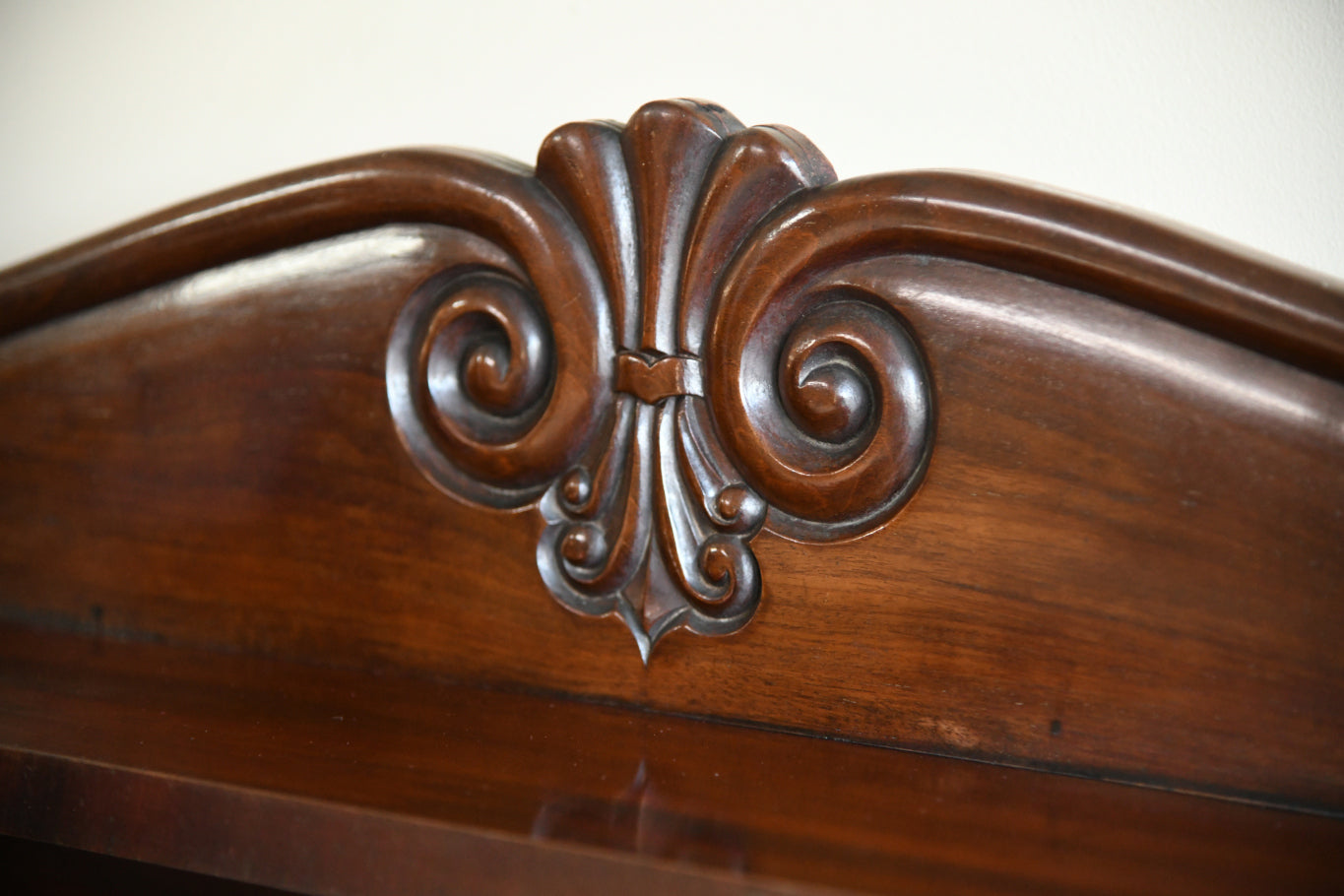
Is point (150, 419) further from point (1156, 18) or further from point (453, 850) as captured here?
point (1156, 18)

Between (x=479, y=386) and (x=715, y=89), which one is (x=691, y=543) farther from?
(x=715, y=89)

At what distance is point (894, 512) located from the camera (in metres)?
0.43

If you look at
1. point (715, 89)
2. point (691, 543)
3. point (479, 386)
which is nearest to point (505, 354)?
point (479, 386)

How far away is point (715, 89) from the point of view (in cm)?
68

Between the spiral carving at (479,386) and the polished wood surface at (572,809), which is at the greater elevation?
the spiral carving at (479,386)

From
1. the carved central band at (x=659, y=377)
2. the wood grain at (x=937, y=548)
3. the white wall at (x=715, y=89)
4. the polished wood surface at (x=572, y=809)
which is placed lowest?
the polished wood surface at (x=572, y=809)

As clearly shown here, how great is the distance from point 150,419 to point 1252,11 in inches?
26.4

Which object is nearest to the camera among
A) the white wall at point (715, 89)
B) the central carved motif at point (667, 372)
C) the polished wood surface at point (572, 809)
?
the polished wood surface at point (572, 809)

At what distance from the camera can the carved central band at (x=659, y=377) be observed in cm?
46

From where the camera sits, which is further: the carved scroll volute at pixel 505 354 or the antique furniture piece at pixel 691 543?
the carved scroll volute at pixel 505 354

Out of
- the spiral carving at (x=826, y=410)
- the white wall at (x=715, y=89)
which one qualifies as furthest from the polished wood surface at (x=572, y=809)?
the white wall at (x=715, y=89)

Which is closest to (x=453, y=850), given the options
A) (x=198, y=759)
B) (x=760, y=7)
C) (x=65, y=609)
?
(x=198, y=759)

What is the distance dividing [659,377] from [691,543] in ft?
0.25

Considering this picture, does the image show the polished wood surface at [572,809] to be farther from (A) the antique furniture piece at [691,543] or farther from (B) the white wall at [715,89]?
(B) the white wall at [715,89]
